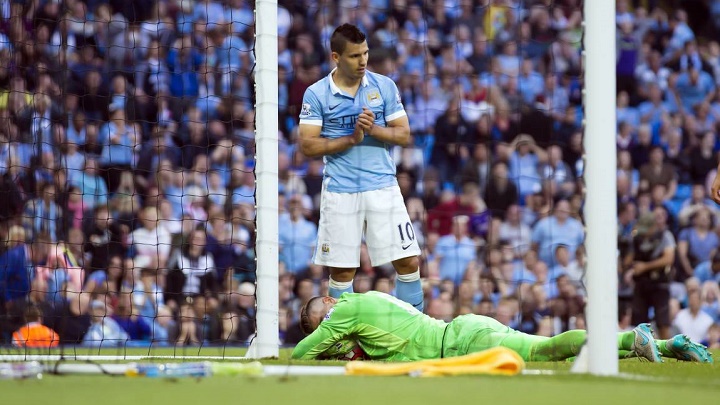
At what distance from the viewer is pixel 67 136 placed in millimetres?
12141

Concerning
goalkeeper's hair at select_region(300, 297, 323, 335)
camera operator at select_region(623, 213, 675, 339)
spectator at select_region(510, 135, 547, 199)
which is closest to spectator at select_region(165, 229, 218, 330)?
spectator at select_region(510, 135, 547, 199)

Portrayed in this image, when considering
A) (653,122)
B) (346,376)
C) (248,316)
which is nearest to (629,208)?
(653,122)

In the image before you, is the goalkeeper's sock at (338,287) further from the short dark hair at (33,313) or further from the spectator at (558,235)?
the spectator at (558,235)

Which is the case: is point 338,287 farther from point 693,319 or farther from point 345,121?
point 693,319

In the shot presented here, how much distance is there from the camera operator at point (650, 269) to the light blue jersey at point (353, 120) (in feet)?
17.9

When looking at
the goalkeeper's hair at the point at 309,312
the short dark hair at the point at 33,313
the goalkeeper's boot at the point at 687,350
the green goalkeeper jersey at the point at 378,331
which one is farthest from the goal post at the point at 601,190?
the short dark hair at the point at 33,313

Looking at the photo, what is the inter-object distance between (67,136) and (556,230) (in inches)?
192

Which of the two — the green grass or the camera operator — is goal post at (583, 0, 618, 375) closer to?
the green grass

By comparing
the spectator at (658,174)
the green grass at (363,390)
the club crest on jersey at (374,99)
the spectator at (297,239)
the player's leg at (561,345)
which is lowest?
the player's leg at (561,345)

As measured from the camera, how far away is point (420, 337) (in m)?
7.04

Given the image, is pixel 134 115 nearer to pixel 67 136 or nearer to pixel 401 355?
pixel 67 136

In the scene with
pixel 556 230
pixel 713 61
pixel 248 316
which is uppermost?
pixel 713 61

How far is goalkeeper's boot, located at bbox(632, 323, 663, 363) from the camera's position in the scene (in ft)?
22.6

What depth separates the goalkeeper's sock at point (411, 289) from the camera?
8305 millimetres
